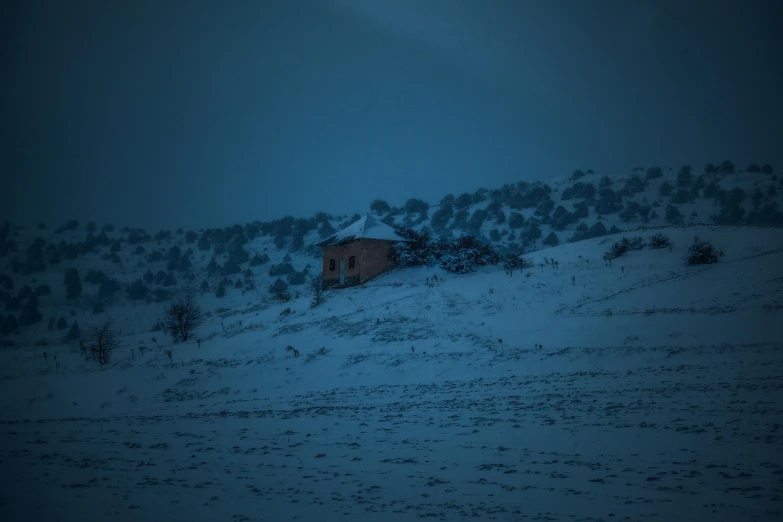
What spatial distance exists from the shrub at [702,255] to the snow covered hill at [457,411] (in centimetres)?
67

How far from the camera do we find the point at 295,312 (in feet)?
89.5

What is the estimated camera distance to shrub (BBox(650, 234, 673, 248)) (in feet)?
83.1

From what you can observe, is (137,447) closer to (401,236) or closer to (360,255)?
(360,255)

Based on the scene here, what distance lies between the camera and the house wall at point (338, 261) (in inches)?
1315

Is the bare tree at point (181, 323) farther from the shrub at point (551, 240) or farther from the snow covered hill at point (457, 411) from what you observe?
the shrub at point (551, 240)

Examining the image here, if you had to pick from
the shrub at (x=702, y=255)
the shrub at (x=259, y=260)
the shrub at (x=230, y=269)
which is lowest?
the shrub at (x=702, y=255)

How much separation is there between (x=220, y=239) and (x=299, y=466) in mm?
71384

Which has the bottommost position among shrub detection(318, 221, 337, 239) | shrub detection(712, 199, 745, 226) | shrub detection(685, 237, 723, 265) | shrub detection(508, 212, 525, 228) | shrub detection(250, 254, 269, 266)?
shrub detection(685, 237, 723, 265)

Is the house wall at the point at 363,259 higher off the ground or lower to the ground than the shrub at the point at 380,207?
lower

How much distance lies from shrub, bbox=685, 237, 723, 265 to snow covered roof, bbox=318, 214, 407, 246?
20220mm

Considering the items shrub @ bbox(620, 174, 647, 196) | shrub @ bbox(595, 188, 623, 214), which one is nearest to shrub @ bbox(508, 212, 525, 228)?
shrub @ bbox(595, 188, 623, 214)

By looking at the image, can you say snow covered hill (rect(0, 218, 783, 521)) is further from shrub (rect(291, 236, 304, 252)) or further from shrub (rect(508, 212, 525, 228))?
shrub (rect(291, 236, 304, 252))

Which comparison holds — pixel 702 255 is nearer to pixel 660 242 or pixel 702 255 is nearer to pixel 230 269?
pixel 660 242

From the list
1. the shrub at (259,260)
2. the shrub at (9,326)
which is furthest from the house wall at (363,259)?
the shrub at (9,326)
